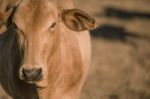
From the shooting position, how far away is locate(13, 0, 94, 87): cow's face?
6.92m

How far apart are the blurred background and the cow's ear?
283 cm

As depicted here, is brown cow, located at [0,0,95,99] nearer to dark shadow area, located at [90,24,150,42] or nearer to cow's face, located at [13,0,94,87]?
cow's face, located at [13,0,94,87]

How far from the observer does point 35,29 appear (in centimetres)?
710

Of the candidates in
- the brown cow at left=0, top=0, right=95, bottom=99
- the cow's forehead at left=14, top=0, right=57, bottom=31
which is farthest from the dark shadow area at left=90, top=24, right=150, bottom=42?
the cow's forehead at left=14, top=0, right=57, bottom=31

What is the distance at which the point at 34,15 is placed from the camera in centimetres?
718

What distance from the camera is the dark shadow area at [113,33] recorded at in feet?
52.7

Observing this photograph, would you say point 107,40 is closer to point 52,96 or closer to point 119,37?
point 119,37

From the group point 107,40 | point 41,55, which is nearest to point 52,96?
point 41,55

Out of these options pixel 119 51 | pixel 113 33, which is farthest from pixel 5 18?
pixel 113 33

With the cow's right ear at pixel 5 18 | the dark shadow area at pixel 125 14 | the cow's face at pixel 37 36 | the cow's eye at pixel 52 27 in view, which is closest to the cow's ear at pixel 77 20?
the cow's face at pixel 37 36

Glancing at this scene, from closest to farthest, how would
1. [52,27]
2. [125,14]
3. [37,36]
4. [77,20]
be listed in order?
1. [37,36]
2. [52,27]
3. [77,20]
4. [125,14]

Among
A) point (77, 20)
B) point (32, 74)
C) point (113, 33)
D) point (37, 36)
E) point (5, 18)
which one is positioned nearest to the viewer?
point (32, 74)

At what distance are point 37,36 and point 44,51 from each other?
0.62ft

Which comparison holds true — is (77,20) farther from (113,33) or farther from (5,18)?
(113,33)
